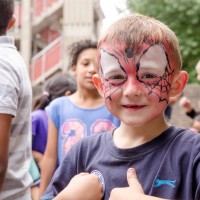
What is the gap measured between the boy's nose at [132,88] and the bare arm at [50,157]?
192 cm

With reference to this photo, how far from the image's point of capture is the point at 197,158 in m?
1.60

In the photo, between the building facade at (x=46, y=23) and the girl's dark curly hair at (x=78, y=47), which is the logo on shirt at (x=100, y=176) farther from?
the building facade at (x=46, y=23)

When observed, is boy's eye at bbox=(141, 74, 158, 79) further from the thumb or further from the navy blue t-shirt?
the thumb

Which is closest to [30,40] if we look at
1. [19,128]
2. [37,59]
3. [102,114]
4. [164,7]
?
[37,59]

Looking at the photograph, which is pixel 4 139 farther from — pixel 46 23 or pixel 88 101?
pixel 46 23

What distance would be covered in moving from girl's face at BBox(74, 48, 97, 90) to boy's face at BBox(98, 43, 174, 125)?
181 cm

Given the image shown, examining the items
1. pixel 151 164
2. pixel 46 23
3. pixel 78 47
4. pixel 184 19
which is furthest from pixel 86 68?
pixel 46 23

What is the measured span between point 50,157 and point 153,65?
2.01 metres

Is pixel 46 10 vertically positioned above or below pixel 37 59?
above

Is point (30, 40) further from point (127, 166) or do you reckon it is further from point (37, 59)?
point (127, 166)

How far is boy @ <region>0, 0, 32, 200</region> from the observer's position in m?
2.18

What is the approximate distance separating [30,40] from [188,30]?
5.17 m

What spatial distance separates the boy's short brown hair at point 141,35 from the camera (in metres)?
1.72

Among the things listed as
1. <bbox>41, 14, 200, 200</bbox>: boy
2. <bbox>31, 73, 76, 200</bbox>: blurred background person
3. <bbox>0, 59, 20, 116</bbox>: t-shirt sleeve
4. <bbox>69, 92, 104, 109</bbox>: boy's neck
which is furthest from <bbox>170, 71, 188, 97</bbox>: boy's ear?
<bbox>31, 73, 76, 200</bbox>: blurred background person
